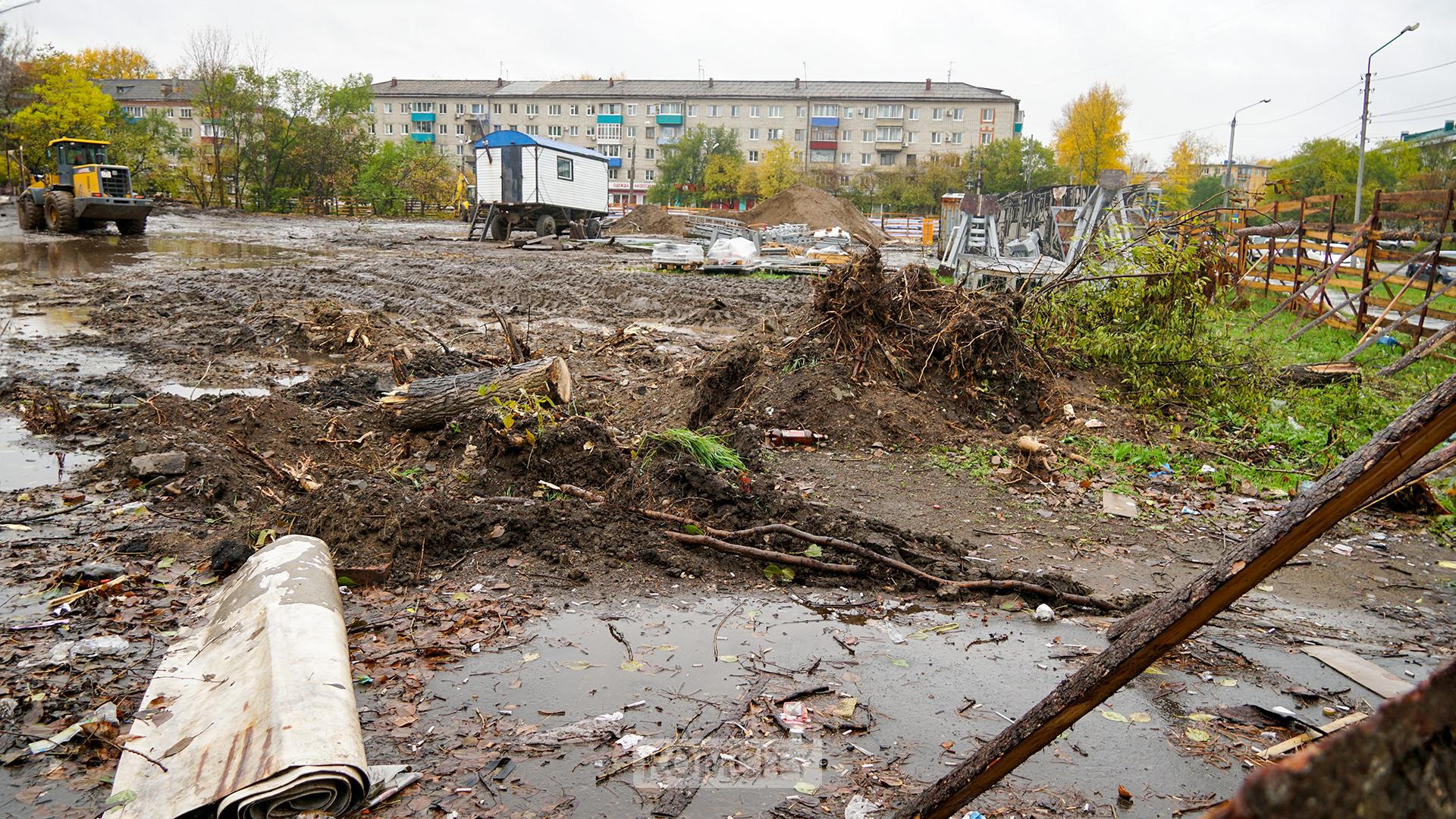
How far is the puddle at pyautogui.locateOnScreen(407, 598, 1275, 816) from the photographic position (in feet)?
10.2

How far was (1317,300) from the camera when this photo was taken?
15.1 meters

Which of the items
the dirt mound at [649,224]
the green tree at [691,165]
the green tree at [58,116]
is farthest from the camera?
the green tree at [691,165]

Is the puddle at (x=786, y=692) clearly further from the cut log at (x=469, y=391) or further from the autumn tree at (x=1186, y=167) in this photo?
the autumn tree at (x=1186, y=167)

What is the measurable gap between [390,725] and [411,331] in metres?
9.29

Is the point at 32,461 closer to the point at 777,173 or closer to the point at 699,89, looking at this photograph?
the point at 777,173

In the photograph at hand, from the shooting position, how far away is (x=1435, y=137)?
48.3 m

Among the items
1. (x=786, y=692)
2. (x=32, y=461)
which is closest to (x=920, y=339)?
(x=786, y=692)

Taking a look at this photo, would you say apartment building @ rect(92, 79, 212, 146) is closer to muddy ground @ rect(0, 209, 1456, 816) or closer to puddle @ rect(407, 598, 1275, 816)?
muddy ground @ rect(0, 209, 1456, 816)

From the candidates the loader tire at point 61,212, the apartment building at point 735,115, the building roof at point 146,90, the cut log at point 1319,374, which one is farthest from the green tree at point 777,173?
the cut log at point 1319,374

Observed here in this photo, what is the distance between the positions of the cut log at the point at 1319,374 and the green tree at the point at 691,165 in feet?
191

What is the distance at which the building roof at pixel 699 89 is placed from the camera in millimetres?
82750

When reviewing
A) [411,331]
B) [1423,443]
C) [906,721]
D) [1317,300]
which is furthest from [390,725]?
[1317,300]

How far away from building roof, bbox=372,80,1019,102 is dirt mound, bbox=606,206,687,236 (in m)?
49.2

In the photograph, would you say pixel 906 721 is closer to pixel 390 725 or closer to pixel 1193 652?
pixel 1193 652
